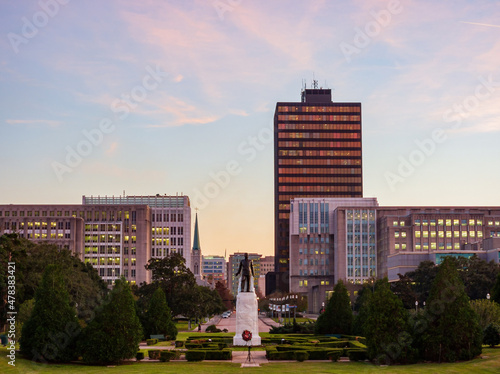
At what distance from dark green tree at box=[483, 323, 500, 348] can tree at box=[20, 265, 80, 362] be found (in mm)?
34451

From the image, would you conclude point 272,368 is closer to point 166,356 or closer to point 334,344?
point 166,356

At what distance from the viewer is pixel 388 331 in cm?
4806

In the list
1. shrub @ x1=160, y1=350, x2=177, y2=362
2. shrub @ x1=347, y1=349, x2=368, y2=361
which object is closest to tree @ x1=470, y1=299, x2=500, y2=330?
shrub @ x1=347, y1=349, x2=368, y2=361

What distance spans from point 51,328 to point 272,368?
55.1ft

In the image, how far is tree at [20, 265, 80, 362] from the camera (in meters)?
47.8

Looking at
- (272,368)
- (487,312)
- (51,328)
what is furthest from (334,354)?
(51,328)

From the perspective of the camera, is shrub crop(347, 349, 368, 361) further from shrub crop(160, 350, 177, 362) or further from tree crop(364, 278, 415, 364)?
shrub crop(160, 350, 177, 362)

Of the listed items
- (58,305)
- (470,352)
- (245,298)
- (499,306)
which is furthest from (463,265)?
(58,305)

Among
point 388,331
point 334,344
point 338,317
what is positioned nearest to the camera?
point 388,331

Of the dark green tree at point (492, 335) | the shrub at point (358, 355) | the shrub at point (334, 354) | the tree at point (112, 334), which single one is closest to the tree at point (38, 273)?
the tree at point (112, 334)

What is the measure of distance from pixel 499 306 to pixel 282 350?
24.9 meters

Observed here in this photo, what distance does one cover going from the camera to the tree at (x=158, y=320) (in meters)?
79.4

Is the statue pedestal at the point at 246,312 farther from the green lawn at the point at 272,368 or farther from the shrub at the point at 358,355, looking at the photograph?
the shrub at the point at 358,355

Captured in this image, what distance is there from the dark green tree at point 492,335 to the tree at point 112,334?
29.9 metres
